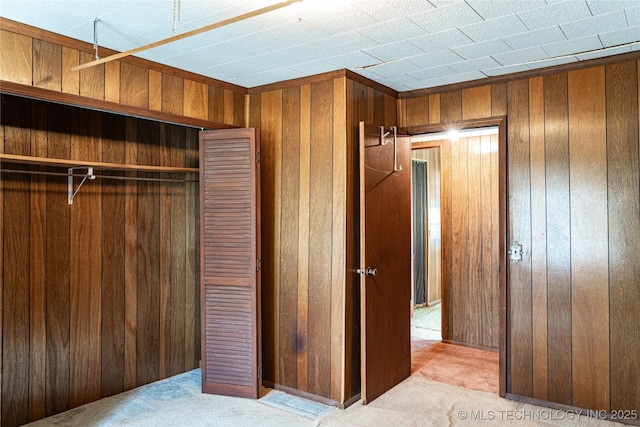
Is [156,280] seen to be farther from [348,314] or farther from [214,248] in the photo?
[348,314]

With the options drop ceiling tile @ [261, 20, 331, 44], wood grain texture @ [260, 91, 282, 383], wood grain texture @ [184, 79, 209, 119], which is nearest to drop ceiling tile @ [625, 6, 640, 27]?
drop ceiling tile @ [261, 20, 331, 44]

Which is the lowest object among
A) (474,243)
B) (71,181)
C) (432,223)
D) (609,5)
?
Result: (474,243)

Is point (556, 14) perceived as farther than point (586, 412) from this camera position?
No

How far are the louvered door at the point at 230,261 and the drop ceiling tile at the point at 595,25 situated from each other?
6.96ft

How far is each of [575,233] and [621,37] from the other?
125 centimetres

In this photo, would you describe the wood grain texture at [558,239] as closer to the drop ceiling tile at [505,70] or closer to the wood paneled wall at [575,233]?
the wood paneled wall at [575,233]

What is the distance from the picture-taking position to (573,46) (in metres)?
2.91

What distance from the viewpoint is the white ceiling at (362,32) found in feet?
7.65

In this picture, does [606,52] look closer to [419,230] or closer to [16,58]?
[16,58]

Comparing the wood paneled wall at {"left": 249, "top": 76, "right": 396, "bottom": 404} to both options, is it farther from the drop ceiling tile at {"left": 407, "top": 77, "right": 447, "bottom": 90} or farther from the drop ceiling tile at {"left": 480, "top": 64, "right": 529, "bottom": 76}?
the drop ceiling tile at {"left": 480, "top": 64, "right": 529, "bottom": 76}

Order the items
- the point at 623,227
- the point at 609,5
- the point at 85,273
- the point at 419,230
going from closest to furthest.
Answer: the point at 609,5, the point at 623,227, the point at 85,273, the point at 419,230

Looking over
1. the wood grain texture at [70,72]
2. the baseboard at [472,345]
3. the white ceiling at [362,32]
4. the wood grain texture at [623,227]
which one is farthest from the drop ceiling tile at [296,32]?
the baseboard at [472,345]

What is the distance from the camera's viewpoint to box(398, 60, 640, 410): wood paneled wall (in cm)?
304

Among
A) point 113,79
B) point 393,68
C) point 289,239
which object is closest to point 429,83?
point 393,68
